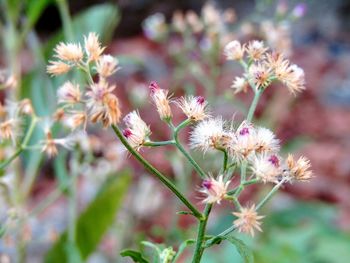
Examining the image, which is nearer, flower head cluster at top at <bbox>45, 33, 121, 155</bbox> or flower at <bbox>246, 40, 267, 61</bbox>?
flower head cluster at top at <bbox>45, 33, 121, 155</bbox>

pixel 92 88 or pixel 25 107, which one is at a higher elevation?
pixel 25 107

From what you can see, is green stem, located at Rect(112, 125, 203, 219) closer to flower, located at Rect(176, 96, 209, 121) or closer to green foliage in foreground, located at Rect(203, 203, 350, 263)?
flower, located at Rect(176, 96, 209, 121)

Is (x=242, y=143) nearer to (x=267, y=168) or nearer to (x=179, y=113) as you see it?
(x=267, y=168)

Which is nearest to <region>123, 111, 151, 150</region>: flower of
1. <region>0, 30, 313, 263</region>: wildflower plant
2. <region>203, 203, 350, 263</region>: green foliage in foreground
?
<region>0, 30, 313, 263</region>: wildflower plant

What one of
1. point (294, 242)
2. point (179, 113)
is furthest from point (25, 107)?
point (179, 113)

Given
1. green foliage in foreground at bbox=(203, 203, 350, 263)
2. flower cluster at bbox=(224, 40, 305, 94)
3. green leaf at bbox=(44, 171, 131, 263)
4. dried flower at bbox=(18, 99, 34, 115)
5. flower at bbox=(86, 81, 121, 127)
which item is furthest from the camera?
green foliage in foreground at bbox=(203, 203, 350, 263)

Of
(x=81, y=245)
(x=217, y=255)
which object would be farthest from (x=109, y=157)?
(x=217, y=255)

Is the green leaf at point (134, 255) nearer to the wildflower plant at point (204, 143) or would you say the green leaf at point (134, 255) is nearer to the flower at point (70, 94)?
the wildflower plant at point (204, 143)
